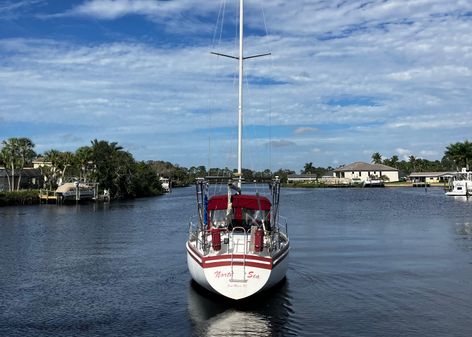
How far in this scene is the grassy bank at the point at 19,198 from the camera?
292ft

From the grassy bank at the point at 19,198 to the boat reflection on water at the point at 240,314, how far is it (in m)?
76.5

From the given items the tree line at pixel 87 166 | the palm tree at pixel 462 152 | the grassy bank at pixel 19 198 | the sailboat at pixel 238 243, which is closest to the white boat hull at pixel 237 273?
the sailboat at pixel 238 243

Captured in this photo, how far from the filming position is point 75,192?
338 feet

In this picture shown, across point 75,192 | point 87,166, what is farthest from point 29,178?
point 75,192

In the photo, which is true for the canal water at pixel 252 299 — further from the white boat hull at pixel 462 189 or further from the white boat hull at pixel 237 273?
the white boat hull at pixel 462 189

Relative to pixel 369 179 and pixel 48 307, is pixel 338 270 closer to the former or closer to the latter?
pixel 48 307

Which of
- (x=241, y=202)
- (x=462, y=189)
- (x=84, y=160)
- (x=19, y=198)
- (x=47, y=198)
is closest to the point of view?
(x=241, y=202)

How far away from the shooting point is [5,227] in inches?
1977

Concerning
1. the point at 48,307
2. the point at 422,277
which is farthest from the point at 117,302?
the point at 422,277

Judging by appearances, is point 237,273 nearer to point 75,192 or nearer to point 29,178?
point 75,192

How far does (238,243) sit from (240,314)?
3.26 metres

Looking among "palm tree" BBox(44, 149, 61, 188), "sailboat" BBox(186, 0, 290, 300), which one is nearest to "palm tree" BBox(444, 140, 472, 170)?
"palm tree" BBox(44, 149, 61, 188)

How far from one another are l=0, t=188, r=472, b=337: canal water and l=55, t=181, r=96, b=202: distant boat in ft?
200

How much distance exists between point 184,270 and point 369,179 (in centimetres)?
17774
